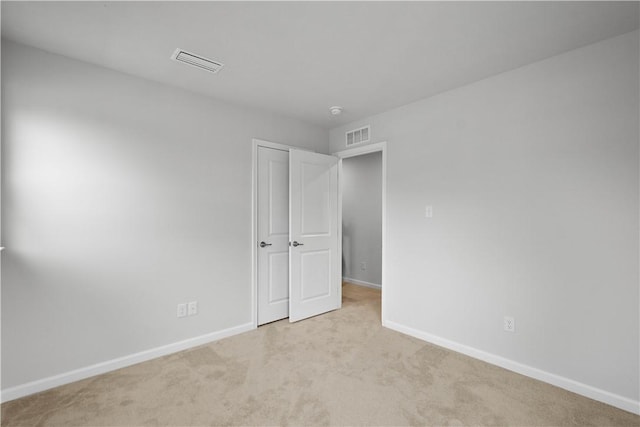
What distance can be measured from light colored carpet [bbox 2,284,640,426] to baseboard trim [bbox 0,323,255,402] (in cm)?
6

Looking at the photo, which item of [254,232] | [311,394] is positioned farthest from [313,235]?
[311,394]

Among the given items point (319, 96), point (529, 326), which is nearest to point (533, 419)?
point (529, 326)

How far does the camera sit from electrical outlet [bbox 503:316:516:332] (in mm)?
2420

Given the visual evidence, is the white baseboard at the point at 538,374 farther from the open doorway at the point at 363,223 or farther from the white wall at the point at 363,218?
the white wall at the point at 363,218

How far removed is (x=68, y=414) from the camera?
188cm

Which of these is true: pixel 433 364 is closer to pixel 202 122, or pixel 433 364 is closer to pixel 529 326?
pixel 529 326

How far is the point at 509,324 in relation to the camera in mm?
2445

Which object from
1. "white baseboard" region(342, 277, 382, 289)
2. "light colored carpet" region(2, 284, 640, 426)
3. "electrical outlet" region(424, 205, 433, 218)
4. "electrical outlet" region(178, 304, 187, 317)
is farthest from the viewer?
"white baseboard" region(342, 277, 382, 289)

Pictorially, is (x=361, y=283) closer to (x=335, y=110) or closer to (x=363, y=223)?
(x=363, y=223)

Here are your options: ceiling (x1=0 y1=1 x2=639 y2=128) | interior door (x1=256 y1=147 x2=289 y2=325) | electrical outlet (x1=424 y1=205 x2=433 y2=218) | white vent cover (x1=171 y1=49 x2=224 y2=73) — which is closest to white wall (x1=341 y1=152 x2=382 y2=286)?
interior door (x1=256 y1=147 x2=289 y2=325)

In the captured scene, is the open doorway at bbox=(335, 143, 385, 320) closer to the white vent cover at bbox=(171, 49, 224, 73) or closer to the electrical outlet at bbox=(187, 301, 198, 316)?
the electrical outlet at bbox=(187, 301, 198, 316)

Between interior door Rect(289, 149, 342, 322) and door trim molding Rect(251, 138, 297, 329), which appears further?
interior door Rect(289, 149, 342, 322)

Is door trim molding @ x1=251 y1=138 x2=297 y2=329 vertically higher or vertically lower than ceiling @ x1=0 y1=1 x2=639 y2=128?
lower

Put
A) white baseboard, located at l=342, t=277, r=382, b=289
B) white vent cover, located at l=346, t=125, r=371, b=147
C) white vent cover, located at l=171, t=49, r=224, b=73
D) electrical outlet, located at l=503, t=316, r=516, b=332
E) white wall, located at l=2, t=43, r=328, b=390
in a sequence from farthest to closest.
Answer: white baseboard, located at l=342, t=277, r=382, b=289, white vent cover, located at l=346, t=125, r=371, b=147, electrical outlet, located at l=503, t=316, r=516, b=332, white vent cover, located at l=171, t=49, r=224, b=73, white wall, located at l=2, t=43, r=328, b=390
